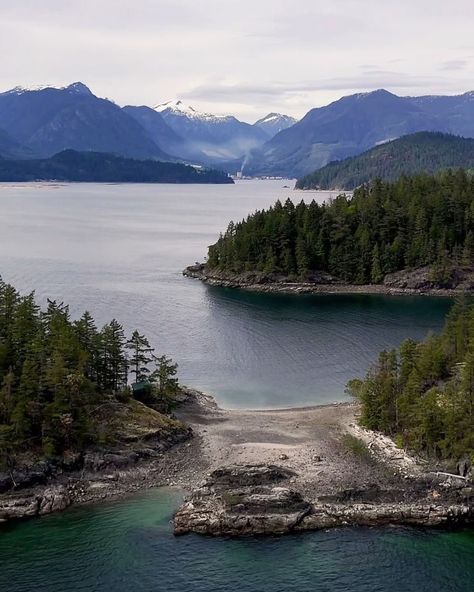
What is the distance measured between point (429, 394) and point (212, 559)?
2259 centimetres

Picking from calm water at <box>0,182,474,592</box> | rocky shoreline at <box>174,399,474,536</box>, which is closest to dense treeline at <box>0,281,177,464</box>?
calm water at <box>0,182,474,592</box>

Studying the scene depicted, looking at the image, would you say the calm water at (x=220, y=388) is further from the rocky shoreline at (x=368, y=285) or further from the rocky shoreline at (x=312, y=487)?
the rocky shoreline at (x=368, y=285)

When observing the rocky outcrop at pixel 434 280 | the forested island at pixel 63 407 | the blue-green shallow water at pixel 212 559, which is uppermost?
the rocky outcrop at pixel 434 280

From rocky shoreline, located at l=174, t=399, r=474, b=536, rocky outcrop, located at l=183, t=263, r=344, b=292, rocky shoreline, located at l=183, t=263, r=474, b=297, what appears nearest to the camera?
rocky shoreline, located at l=174, t=399, r=474, b=536

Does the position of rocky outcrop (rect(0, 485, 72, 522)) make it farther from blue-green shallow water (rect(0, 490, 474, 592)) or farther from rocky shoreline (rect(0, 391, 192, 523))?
blue-green shallow water (rect(0, 490, 474, 592))

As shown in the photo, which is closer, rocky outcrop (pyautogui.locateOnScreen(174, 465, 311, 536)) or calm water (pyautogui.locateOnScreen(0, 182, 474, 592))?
calm water (pyautogui.locateOnScreen(0, 182, 474, 592))

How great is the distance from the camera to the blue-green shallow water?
1499 inches

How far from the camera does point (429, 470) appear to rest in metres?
49.8

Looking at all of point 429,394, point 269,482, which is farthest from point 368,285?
point 269,482

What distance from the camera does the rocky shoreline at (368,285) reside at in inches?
4906

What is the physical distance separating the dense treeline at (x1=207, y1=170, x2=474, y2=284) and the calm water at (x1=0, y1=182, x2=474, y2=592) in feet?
36.3

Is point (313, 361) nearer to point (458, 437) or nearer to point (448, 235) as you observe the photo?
point (458, 437)

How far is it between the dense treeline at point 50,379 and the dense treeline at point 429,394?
2177 cm

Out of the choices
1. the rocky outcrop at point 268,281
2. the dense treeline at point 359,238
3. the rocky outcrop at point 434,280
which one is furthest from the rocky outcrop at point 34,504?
the rocky outcrop at point 434,280
